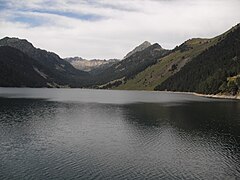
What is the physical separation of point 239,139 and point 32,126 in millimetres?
69192

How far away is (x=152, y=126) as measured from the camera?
109875 millimetres

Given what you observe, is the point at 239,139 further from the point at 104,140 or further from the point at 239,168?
the point at 104,140

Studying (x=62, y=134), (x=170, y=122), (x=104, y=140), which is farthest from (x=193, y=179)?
(x=170, y=122)

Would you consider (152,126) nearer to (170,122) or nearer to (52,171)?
(170,122)

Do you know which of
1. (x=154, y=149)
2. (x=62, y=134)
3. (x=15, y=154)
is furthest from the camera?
(x=62, y=134)

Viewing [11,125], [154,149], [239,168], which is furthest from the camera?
[11,125]

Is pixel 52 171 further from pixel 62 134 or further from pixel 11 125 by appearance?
pixel 11 125

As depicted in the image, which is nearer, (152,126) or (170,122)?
(152,126)

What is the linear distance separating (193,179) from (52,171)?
26090 millimetres

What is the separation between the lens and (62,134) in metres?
93.2

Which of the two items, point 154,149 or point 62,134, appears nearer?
point 154,149

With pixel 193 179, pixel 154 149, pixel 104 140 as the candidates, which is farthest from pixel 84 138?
pixel 193 179

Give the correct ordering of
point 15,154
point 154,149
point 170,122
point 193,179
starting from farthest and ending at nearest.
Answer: point 170,122
point 154,149
point 15,154
point 193,179

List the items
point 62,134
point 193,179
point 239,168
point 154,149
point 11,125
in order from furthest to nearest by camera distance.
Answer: point 11,125, point 62,134, point 154,149, point 239,168, point 193,179
